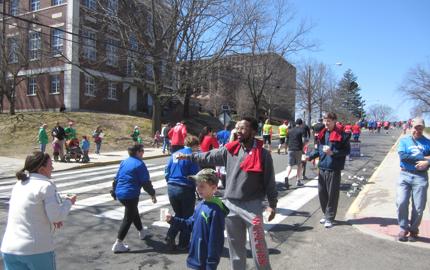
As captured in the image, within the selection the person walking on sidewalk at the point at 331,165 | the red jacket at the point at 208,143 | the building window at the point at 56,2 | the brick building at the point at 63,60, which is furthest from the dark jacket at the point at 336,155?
the building window at the point at 56,2

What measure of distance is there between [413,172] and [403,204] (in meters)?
0.52

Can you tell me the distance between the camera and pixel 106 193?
11.0 meters

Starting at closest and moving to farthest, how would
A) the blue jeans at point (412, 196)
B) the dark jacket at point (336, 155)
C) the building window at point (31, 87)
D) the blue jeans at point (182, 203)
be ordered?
the blue jeans at point (182, 203) → the blue jeans at point (412, 196) → the dark jacket at point (336, 155) → the building window at point (31, 87)

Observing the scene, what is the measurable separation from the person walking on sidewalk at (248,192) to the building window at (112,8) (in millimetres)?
25650

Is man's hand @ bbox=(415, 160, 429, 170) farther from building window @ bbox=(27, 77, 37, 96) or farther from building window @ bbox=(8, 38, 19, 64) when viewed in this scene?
building window @ bbox=(27, 77, 37, 96)

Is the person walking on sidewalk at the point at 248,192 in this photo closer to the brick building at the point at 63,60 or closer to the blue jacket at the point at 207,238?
the blue jacket at the point at 207,238

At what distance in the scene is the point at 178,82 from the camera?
95.3 feet

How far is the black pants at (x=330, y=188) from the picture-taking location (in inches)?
293

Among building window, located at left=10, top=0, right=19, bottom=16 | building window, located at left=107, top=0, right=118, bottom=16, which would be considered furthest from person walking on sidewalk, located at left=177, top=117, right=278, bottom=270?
building window, located at left=10, top=0, right=19, bottom=16

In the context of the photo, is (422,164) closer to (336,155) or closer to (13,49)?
(336,155)

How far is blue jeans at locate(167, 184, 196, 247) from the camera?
619 centimetres

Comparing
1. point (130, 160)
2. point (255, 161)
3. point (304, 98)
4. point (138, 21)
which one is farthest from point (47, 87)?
point (255, 161)

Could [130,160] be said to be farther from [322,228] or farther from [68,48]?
[68,48]

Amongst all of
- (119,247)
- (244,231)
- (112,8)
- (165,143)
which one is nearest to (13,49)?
(112,8)
